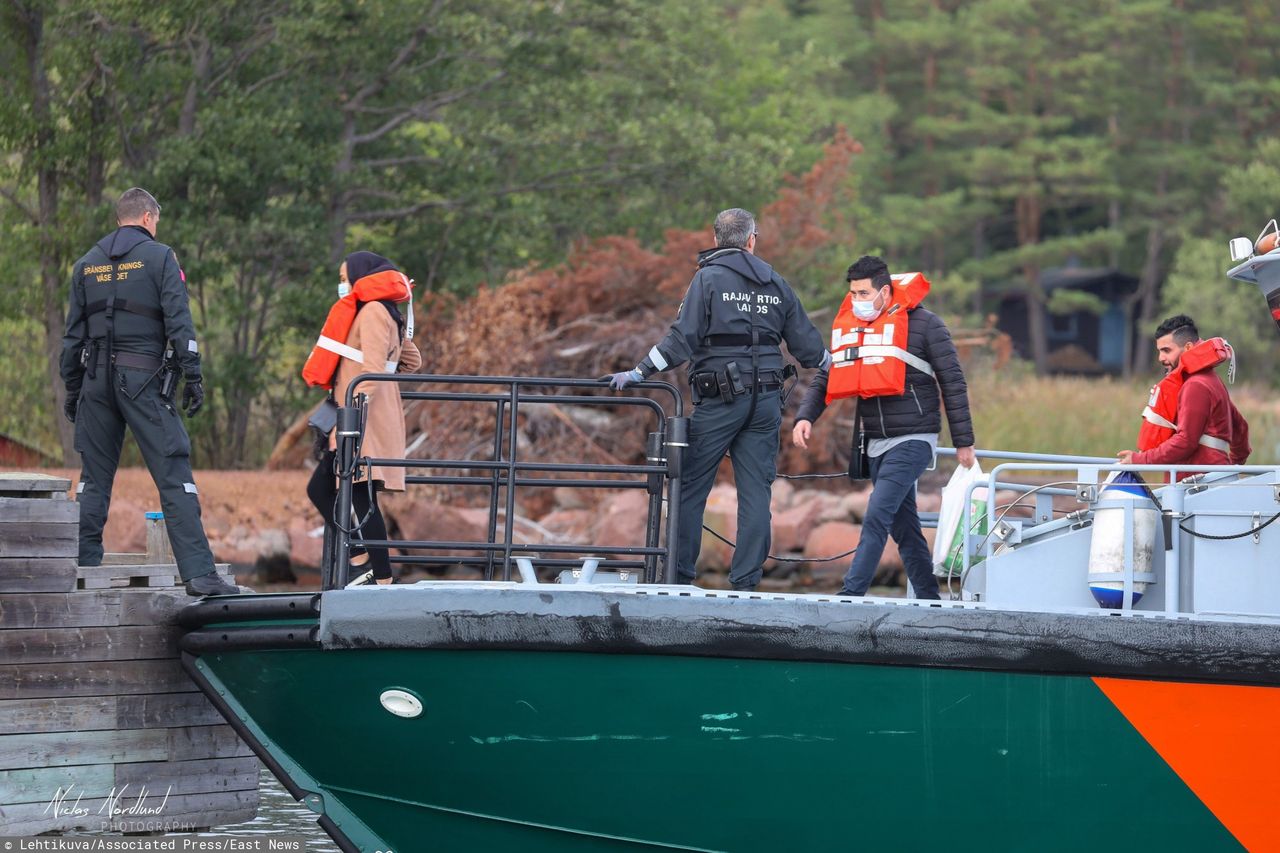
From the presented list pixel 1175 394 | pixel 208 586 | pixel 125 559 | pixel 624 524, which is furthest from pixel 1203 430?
pixel 624 524

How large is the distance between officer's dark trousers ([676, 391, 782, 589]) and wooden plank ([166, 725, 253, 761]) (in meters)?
2.14

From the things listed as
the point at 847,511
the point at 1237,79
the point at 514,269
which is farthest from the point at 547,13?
the point at 1237,79

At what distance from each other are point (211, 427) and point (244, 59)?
4.84 m

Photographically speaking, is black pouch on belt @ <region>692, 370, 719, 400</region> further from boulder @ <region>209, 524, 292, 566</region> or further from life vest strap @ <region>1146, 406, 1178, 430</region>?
boulder @ <region>209, 524, 292, 566</region>

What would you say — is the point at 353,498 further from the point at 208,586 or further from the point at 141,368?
the point at 141,368

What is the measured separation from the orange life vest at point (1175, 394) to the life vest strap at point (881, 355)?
3.16 ft

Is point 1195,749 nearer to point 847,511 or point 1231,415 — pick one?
point 1231,415

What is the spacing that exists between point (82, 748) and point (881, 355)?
149 inches

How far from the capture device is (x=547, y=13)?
23406 millimetres

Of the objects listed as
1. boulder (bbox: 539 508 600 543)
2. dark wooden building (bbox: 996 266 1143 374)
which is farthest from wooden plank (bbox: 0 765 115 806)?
dark wooden building (bbox: 996 266 1143 374)

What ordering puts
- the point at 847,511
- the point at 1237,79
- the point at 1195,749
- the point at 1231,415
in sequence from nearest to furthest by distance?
the point at 1195,749 < the point at 1231,415 < the point at 847,511 < the point at 1237,79

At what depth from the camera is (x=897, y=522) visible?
7.52 meters

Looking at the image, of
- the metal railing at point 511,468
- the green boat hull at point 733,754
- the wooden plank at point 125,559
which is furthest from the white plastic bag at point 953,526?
the wooden plank at point 125,559

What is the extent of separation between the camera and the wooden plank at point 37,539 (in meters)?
6.82
